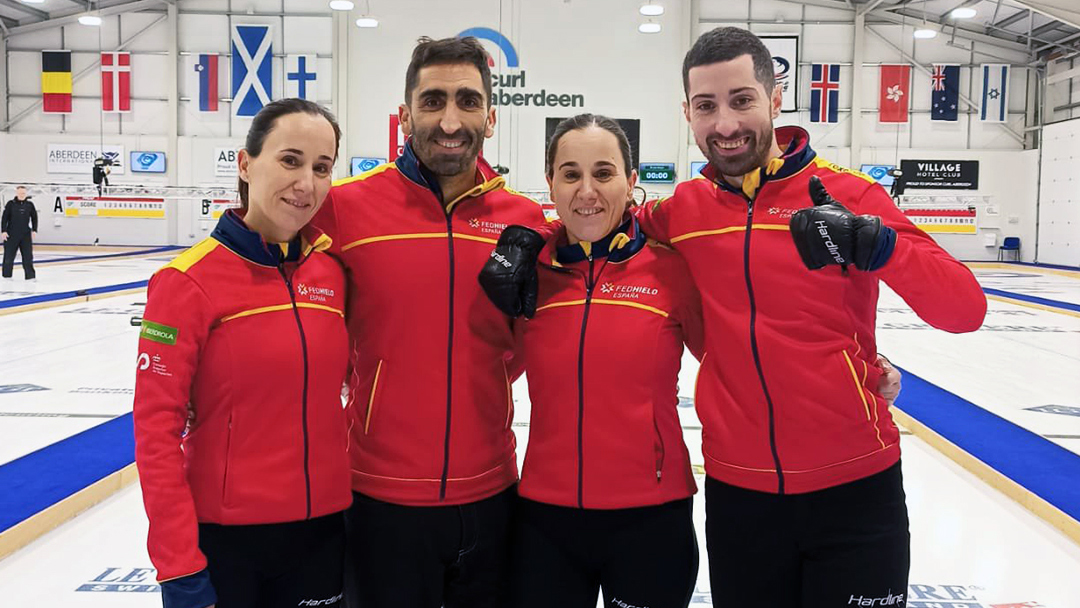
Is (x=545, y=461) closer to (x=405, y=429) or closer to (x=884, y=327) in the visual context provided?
(x=405, y=429)

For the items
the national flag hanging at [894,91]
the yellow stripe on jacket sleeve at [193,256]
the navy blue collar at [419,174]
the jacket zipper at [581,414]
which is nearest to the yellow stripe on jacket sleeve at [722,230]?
the jacket zipper at [581,414]

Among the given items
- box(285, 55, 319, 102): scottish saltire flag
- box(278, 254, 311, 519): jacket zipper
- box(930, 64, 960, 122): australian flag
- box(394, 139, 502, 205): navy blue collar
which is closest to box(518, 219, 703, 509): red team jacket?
box(394, 139, 502, 205): navy blue collar

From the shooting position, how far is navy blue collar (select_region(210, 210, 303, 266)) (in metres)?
1.88

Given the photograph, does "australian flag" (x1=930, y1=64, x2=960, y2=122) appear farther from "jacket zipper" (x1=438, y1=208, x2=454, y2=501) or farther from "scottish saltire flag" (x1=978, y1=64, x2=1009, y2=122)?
"jacket zipper" (x1=438, y1=208, x2=454, y2=501)

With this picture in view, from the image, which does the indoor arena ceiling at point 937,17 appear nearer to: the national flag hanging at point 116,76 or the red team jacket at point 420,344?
the national flag hanging at point 116,76

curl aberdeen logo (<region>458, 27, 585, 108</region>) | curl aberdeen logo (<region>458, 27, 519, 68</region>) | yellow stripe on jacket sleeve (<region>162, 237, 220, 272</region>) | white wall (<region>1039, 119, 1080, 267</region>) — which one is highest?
curl aberdeen logo (<region>458, 27, 519, 68</region>)

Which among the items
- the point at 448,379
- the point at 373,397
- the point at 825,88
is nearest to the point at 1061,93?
the point at 825,88

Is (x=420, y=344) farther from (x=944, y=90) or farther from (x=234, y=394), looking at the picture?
(x=944, y=90)

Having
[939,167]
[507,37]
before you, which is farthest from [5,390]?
[939,167]

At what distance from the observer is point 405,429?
2100 mm

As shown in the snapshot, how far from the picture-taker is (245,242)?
1.88 meters

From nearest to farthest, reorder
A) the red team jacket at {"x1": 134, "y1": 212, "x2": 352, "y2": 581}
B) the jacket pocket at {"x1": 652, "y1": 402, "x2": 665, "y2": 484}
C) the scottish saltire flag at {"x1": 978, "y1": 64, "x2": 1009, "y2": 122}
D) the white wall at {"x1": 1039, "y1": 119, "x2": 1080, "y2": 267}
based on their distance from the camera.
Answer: the red team jacket at {"x1": 134, "y1": 212, "x2": 352, "y2": 581} < the jacket pocket at {"x1": 652, "y1": 402, "x2": 665, "y2": 484} < the white wall at {"x1": 1039, "y1": 119, "x2": 1080, "y2": 267} < the scottish saltire flag at {"x1": 978, "y1": 64, "x2": 1009, "y2": 122}

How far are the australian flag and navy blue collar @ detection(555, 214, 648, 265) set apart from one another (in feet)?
77.3

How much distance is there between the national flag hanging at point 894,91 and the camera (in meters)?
22.4
